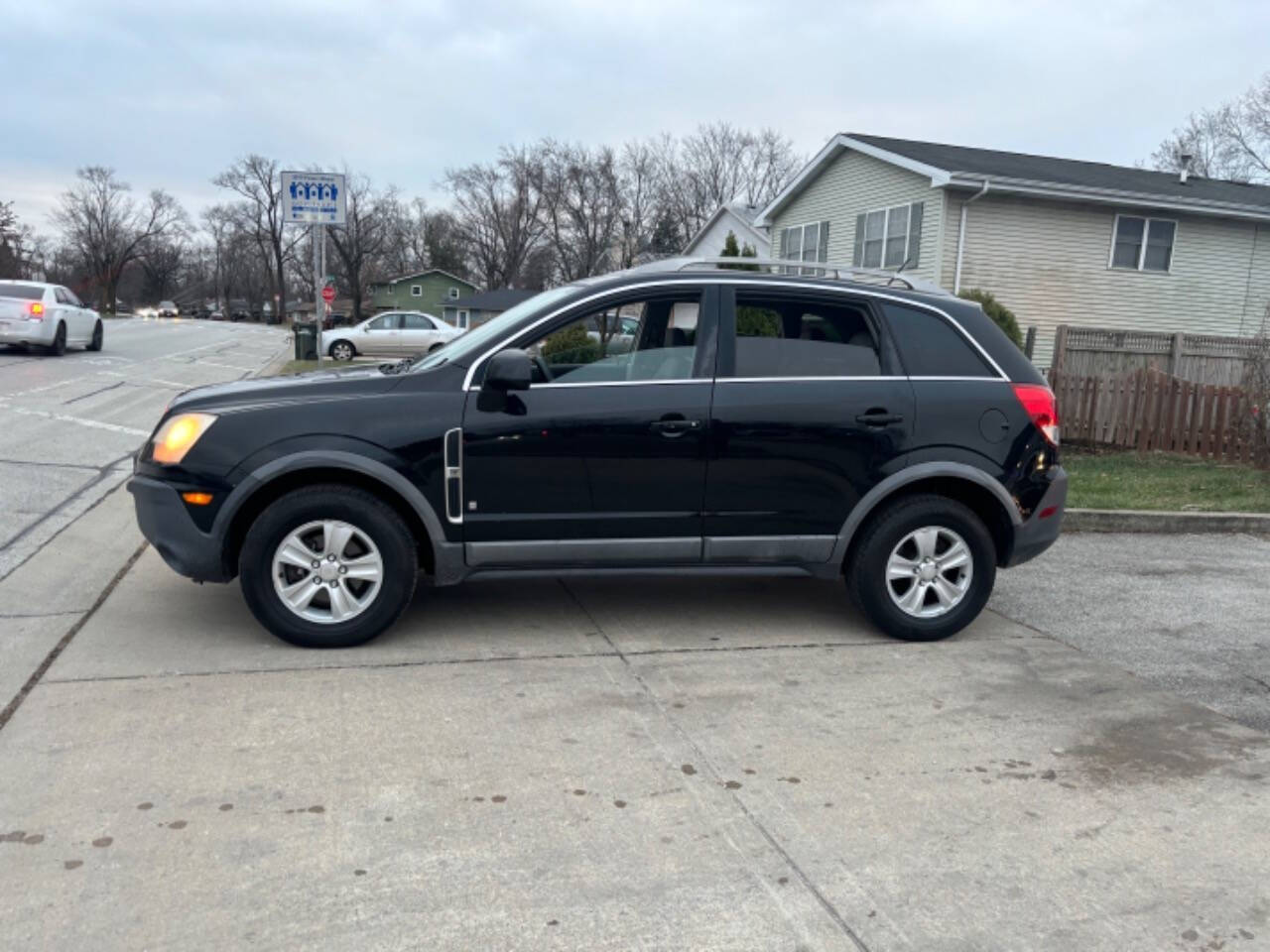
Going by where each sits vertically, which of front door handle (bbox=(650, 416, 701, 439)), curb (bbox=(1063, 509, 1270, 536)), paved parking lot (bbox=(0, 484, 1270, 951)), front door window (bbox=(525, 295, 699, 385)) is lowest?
paved parking lot (bbox=(0, 484, 1270, 951))

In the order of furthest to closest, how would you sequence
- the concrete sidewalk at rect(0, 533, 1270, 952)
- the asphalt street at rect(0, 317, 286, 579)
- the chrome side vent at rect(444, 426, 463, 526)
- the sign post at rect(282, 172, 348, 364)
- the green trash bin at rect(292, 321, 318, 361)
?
the green trash bin at rect(292, 321, 318, 361)
the sign post at rect(282, 172, 348, 364)
the asphalt street at rect(0, 317, 286, 579)
the chrome side vent at rect(444, 426, 463, 526)
the concrete sidewalk at rect(0, 533, 1270, 952)

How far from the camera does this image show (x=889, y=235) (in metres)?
20.5

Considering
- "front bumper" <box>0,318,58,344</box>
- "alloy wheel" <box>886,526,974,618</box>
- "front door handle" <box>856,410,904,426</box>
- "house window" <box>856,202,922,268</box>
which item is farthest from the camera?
"house window" <box>856,202,922,268</box>

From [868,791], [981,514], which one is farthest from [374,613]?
[981,514]

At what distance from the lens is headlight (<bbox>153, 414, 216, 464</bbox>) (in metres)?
4.67

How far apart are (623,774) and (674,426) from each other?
72.4 inches

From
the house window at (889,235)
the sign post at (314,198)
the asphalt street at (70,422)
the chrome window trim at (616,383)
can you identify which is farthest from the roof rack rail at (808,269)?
the house window at (889,235)

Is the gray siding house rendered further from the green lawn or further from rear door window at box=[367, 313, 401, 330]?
rear door window at box=[367, 313, 401, 330]

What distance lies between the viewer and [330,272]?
299ft

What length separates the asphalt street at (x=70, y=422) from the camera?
725 cm

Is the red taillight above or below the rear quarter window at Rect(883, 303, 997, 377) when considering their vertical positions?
below

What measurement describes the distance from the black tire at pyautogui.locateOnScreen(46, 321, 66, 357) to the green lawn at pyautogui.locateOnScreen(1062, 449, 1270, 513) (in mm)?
18640

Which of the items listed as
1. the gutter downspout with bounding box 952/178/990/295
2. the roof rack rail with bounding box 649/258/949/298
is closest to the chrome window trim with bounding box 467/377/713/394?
the roof rack rail with bounding box 649/258/949/298

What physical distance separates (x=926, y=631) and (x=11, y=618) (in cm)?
465
